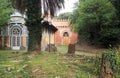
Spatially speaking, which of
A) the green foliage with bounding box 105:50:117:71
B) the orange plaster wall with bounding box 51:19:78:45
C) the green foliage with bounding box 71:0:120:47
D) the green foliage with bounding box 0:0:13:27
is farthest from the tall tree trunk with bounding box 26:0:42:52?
the orange plaster wall with bounding box 51:19:78:45

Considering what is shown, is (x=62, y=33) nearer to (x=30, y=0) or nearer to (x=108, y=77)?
(x=30, y=0)

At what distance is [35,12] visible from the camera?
25.5 m

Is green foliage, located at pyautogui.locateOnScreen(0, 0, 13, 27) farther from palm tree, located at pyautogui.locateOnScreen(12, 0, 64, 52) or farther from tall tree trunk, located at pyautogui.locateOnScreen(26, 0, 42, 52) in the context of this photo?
tall tree trunk, located at pyautogui.locateOnScreen(26, 0, 42, 52)

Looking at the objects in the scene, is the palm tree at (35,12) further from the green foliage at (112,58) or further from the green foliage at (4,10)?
the green foliage at (112,58)

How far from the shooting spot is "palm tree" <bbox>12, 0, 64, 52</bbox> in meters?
25.4

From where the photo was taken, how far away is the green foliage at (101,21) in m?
44.3

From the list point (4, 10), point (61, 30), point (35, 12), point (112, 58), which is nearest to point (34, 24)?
point (35, 12)

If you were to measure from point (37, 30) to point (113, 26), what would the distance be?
21530 mm

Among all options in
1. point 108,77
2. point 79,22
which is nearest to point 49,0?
point 108,77

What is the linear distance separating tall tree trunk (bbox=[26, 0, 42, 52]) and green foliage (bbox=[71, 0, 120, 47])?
65.2ft

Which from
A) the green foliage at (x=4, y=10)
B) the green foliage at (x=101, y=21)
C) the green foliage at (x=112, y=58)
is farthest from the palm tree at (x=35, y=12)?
the green foliage at (x=101, y=21)

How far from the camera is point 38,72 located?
45.9ft

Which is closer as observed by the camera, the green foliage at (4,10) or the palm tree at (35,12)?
the palm tree at (35,12)

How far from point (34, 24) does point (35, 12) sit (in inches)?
40.0
